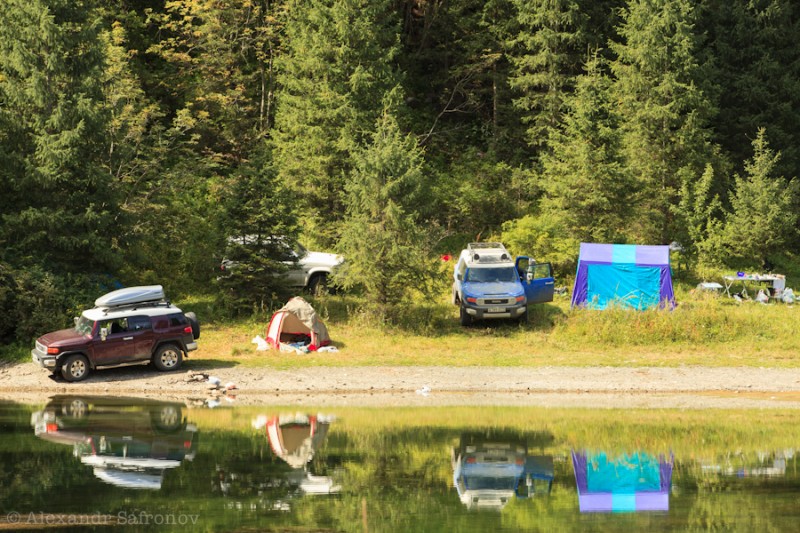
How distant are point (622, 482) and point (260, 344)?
13492 millimetres

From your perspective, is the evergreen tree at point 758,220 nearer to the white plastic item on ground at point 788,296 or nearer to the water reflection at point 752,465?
the white plastic item on ground at point 788,296

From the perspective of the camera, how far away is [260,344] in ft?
97.0

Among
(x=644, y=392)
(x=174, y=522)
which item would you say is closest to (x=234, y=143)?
(x=644, y=392)

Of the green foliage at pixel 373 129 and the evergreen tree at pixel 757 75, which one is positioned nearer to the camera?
the green foliage at pixel 373 129

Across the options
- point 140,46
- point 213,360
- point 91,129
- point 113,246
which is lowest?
point 213,360

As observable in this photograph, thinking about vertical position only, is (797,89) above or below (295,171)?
above

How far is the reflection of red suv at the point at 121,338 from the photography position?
26203 millimetres

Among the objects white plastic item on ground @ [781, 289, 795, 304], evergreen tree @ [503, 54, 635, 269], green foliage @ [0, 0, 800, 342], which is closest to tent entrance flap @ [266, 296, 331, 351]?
green foliage @ [0, 0, 800, 342]

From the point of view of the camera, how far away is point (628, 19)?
43.8 metres

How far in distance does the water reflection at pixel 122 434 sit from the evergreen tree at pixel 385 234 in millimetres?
8419

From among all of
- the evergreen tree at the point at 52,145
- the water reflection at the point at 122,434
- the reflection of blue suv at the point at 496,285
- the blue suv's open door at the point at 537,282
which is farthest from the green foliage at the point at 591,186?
the water reflection at the point at 122,434

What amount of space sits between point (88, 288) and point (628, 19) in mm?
25007

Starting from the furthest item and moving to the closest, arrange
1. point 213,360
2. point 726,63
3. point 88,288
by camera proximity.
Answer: point 726,63, point 88,288, point 213,360

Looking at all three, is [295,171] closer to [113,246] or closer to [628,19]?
[113,246]
